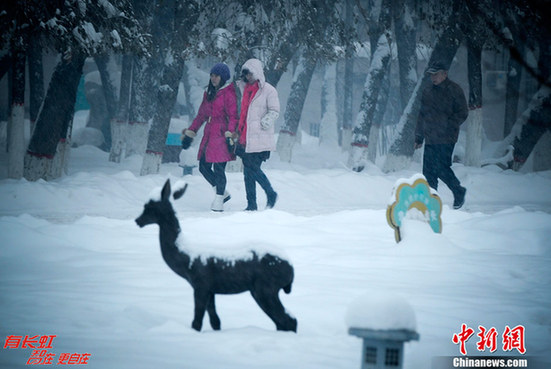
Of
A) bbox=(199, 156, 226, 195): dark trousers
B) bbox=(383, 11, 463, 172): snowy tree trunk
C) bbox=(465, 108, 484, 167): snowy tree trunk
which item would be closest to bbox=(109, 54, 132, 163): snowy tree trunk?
bbox=(383, 11, 463, 172): snowy tree trunk

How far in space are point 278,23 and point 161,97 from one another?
3139 mm

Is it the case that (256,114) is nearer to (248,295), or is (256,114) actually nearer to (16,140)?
(248,295)

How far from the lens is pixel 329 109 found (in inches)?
1207

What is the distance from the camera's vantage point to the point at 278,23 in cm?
1387

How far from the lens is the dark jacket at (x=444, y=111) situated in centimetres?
895

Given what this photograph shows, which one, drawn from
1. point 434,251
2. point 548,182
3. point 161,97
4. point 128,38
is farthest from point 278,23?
point 434,251

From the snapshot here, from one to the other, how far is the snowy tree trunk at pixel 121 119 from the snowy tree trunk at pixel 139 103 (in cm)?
113

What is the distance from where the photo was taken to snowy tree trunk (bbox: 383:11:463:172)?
14.1m

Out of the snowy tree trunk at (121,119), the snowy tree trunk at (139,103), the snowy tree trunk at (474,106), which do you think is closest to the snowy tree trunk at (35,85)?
the snowy tree trunk at (139,103)

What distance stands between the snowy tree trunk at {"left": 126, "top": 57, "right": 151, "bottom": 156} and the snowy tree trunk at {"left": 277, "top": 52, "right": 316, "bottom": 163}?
14.0 feet

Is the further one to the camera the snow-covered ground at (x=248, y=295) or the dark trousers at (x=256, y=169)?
the dark trousers at (x=256, y=169)

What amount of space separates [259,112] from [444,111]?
2.71m

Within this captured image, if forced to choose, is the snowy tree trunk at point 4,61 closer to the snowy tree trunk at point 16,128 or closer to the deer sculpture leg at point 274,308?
the snowy tree trunk at point 16,128

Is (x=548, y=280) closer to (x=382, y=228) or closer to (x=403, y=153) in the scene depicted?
(x=382, y=228)
